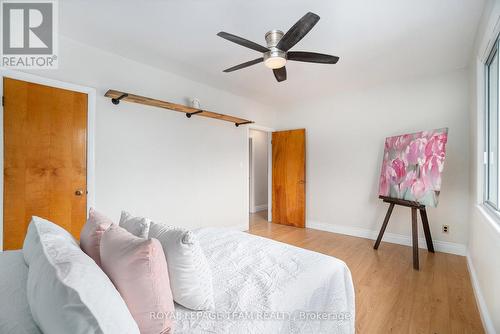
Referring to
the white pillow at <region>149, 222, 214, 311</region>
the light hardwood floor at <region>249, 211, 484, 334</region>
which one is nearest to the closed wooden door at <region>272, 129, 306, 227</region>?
the light hardwood floor at <region>249, 211, 484, 334</region>

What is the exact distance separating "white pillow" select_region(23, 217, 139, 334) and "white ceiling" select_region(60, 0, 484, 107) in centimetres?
204

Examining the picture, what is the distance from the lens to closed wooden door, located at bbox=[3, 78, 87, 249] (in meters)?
2.17

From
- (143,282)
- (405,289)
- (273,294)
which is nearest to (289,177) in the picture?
(405,289)

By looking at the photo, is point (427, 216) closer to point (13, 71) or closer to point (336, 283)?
point (336, 283)

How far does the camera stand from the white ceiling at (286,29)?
6.37 feet

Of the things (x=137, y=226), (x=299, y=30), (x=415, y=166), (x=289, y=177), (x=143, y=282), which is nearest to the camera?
(x=143, y=282)

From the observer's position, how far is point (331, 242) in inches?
146

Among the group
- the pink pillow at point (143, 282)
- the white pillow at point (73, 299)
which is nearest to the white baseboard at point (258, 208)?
the pink pillow at point (143, 282)

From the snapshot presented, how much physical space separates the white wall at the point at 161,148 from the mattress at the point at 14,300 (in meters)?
1.54

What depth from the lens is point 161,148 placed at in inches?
127

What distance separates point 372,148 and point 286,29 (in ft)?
8.56

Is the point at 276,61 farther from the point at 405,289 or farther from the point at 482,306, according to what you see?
the point at 482,306

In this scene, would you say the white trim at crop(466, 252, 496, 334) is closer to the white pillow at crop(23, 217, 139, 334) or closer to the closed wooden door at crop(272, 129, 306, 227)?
the white pillow at crop(23, 217, 139, 334)

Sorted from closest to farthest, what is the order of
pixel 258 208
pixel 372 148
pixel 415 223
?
pixel 415 223 → pixel 372 148 → pixel 258 208
